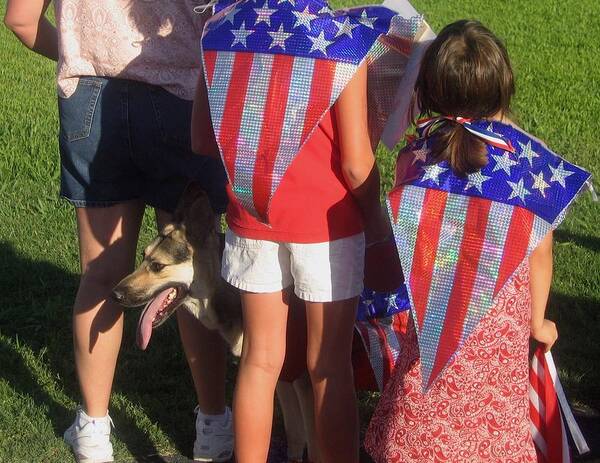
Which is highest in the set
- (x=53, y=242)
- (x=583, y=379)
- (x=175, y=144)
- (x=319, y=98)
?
(x=319, y=98)

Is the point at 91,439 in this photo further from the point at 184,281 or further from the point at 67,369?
the point at 67,369

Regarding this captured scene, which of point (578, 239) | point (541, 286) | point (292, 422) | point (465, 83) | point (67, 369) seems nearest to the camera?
point (465, 83)

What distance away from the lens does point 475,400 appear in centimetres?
341

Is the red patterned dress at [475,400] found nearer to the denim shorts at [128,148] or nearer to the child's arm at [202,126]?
the child's arm at [202,126]

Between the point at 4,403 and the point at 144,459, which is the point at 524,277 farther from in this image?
the point at 4,403

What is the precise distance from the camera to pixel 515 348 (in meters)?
3.42

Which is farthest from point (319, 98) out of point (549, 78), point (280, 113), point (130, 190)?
point (549, 78)

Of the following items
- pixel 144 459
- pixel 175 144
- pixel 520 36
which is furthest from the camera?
pixel 520 36

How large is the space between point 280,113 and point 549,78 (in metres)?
8.70

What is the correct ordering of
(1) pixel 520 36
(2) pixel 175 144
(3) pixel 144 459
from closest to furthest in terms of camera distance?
(2) pixel 175 144, (3) pixel 144 459, (1) pixel 520 36

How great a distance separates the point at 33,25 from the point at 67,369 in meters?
2.07

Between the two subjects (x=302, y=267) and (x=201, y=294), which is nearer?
(x=302, y=267)

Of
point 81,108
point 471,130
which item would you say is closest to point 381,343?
point 471,130

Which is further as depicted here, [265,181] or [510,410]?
[510,410]
